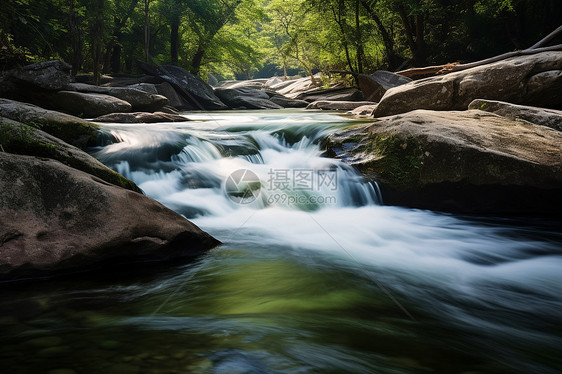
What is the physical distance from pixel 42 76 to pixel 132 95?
312 cm

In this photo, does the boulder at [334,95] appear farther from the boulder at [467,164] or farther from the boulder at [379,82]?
the boulder at [467,164]

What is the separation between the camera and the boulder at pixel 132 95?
41.2ft

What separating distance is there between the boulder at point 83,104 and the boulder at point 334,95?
12.8 meters

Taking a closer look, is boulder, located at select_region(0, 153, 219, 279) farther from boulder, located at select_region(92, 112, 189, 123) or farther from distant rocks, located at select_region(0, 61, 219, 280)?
boulder, located at select_region(92, 112, 189, 123)

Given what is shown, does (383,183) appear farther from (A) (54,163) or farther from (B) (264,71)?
(B) (264,71)

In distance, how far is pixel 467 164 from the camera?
16.0 ft

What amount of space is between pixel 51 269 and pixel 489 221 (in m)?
5.16

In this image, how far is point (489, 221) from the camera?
4969mm

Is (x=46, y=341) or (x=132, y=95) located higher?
(x=132, y=95)

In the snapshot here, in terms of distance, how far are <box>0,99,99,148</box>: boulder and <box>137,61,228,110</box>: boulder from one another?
526 inches

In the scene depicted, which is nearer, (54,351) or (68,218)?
(54,351)

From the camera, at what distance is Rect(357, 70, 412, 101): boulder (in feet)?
51.3

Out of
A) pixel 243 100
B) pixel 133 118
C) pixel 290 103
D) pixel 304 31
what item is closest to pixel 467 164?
pixel 133 118

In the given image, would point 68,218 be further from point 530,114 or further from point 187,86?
point 187,86
